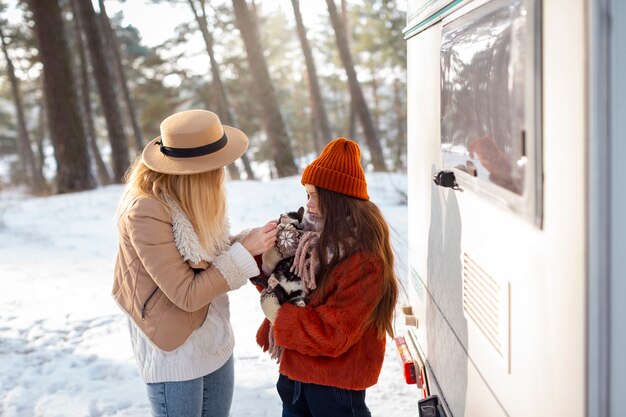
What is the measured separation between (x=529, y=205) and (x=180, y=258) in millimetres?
1299

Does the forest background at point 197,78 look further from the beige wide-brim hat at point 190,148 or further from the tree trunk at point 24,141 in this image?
the beige wide-brim hat at point 190,148

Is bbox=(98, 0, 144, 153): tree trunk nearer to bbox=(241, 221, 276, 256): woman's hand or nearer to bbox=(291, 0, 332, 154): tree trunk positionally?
bbox=(291, 0, 332, 154): tree trunk

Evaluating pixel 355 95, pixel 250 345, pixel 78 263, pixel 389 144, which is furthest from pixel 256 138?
pixel 250 345

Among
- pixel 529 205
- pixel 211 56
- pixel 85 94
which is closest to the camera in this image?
pixel 529 205

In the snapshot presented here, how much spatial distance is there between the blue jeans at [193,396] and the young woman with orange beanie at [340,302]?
0.89 ft

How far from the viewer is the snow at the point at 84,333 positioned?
12.8 ft

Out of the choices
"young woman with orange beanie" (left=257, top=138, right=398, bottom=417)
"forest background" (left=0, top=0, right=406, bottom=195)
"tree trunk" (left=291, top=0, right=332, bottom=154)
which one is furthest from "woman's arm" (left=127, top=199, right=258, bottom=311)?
"tree trunk" (left=291, top=0, right=332, bottom=154)

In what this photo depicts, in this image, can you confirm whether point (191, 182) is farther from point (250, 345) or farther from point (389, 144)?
point (389, 144)

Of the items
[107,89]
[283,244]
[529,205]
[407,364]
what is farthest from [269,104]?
[529,205]

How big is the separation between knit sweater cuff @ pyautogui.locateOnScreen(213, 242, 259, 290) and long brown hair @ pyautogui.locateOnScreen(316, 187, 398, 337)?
10.5 inches

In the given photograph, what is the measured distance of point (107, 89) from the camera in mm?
13773

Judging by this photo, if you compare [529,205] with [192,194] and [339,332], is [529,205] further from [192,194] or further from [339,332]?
[192,194]

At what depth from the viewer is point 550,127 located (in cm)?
127

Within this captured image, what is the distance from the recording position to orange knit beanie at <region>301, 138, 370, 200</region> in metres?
2.35
